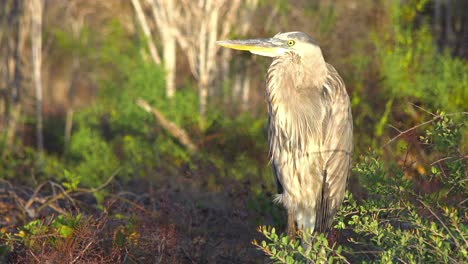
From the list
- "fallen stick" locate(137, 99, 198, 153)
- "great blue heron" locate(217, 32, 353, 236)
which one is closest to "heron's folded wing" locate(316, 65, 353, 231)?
"great blue heron" locate(217, 32, 353, 236)

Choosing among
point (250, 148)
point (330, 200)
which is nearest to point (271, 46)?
point (330, 200)

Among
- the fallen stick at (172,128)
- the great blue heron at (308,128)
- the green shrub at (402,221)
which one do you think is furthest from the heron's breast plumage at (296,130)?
the fallen stick at (172,128)

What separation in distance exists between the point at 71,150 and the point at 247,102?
7.75ft

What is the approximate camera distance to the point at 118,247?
15.4ft

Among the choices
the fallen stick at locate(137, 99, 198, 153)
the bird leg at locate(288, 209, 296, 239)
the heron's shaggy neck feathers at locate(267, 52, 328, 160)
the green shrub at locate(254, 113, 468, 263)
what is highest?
the heron's shaggy neck feathers at locate(267, 52, 328, 160)

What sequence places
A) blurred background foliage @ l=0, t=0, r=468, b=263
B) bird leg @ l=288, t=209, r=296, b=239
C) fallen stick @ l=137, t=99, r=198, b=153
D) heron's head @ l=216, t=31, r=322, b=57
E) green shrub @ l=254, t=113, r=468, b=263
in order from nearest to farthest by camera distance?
green shrub @ l=254, t=113, r=468, b=263
heron's head @ l=216, t=31, r=322, b=57
bird leg @ l=288, t=209, r=296, b=239
blurred background foliage @ l=0, t=0, r=468, b=263
fallen stick @ l=137, t=99, r=198, b=153

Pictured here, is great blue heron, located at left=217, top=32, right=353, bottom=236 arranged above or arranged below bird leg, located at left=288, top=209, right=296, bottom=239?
above

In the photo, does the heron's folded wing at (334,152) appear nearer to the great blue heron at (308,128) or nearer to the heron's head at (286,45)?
the great blue heron at (308,128)

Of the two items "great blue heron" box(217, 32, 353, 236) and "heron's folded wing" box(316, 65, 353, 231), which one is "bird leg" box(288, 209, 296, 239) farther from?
"heron's folded wing" box(316, 65, 353, 231)

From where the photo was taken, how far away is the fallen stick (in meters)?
8.60

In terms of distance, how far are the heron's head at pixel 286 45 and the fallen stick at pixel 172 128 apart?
363 cm

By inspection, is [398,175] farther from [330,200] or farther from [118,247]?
[118,247]

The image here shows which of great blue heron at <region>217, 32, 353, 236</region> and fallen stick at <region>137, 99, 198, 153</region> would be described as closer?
great blue heron at <region>217, 32, 353, 236</region>

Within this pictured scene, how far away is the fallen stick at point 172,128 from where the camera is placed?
860 centimetres
